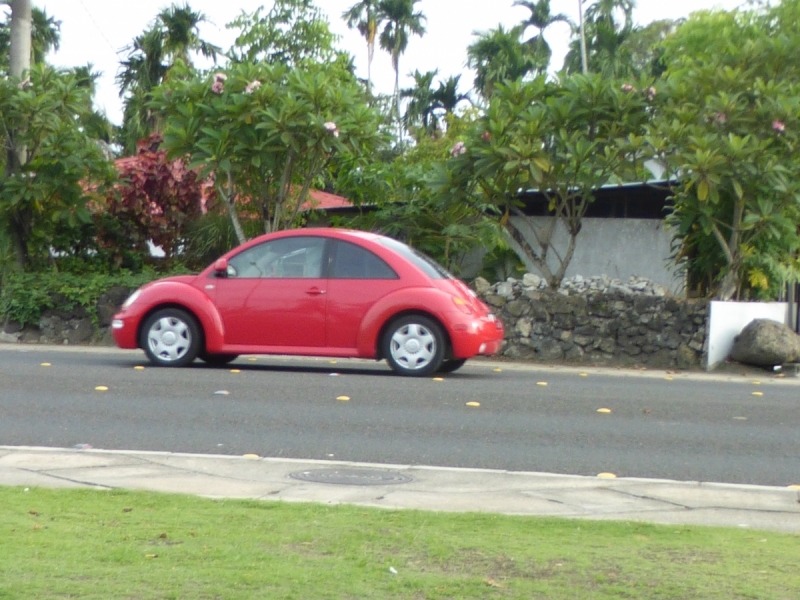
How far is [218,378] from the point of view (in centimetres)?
1188

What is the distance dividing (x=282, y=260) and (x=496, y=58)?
125 ft

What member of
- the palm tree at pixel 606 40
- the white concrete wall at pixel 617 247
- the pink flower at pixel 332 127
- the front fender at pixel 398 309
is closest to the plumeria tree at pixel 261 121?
the pink flower at pixel 332 127

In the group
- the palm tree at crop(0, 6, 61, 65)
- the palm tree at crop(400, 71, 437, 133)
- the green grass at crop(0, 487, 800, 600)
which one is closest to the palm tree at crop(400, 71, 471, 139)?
→ the palm tree at crop(400, 71, 437, 133)

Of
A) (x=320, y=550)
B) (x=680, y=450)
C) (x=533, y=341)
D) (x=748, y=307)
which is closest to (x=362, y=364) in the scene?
(x=533, y=341)

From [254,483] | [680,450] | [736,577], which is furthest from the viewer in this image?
[680,450]

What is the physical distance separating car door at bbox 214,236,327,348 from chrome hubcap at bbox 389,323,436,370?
0.79 meters

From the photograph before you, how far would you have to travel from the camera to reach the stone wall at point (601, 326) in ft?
52.1

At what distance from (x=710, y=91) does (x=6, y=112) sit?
991 centimetres

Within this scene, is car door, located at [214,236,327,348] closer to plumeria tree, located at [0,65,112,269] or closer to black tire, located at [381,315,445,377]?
black tire, located at [381,315,445,377]

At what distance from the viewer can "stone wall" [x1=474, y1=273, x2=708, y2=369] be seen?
52.1ft

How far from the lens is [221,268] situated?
12.8 meters

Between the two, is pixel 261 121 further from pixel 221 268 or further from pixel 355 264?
pixel 355 264

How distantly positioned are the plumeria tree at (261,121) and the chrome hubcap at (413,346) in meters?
4.60

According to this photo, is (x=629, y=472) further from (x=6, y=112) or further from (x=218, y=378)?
(x=6, y=112)
